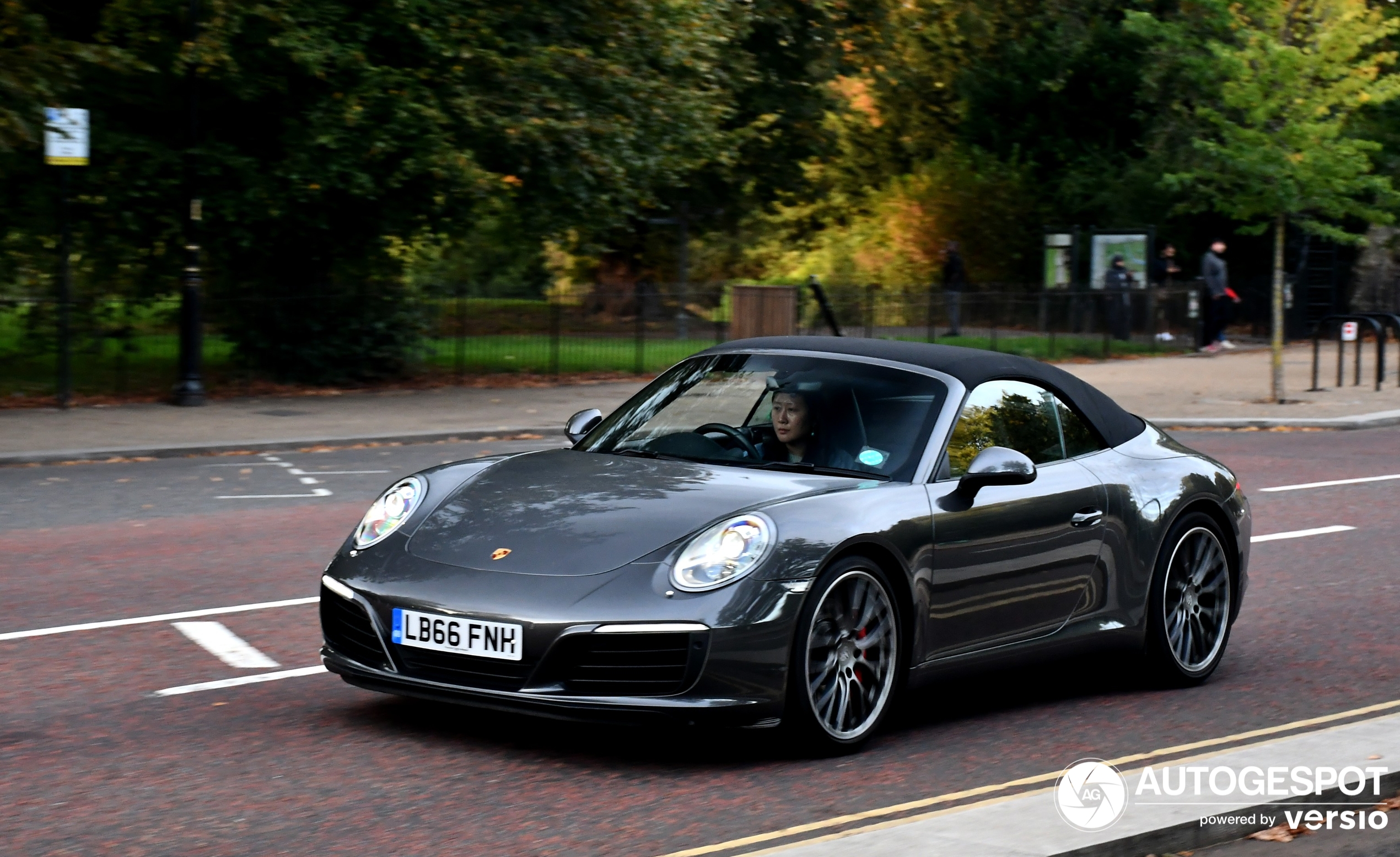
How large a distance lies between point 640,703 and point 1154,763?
5.54ft

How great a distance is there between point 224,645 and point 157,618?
0.77 meters

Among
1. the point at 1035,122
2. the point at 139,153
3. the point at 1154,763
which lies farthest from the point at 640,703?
the point at 1035,122

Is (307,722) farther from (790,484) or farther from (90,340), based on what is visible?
(90,340)

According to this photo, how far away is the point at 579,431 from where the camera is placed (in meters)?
7.45

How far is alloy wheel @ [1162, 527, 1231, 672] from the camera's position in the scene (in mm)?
7418

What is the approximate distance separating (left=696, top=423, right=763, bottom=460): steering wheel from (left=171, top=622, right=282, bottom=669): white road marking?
1.95m

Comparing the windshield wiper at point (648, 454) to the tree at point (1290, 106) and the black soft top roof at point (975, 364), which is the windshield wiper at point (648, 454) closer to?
the black soft top roof at point (975, 364)

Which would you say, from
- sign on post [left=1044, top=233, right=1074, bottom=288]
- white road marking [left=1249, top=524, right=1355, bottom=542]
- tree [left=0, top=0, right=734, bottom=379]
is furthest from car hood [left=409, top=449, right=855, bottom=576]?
sign on post [left=1044, top=233, right=1074, bottom=288]

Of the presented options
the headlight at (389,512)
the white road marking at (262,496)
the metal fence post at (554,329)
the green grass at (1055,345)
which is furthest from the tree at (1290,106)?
the headlight at (389,512)

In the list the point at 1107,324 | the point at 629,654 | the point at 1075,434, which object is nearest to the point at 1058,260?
the point at 1107,324

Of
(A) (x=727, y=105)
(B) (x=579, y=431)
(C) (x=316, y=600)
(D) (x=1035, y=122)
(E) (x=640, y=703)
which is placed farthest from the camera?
(D) (x=1035, y=122)

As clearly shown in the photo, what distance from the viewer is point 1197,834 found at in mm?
5043

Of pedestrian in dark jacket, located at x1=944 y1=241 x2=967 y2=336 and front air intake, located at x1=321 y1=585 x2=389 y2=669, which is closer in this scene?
front air intake, located at x1=321 y1=585 x2=389 y2=669

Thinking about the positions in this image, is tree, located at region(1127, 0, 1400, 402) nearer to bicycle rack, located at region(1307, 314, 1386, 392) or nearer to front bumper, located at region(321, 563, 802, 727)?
bicycle rack, located at region(1307, 314, 1386, 392)
